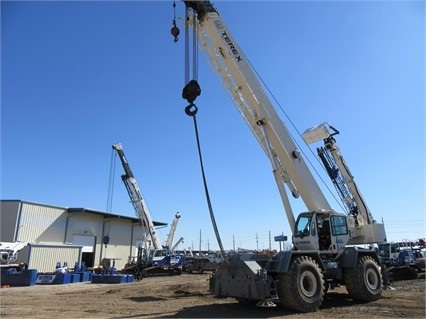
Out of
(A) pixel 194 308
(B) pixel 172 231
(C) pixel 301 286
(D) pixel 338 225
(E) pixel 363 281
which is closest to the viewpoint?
(C) pixel 301 286

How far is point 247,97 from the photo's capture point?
15125 millimetres

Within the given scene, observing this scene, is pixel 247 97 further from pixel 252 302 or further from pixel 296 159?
pixel 252 302

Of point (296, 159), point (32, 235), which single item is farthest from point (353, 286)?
point (32, 235)

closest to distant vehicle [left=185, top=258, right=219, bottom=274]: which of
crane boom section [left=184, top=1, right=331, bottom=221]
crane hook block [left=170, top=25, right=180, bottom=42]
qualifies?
crane boom section [left=184, top=1, right=331, bottom=221]

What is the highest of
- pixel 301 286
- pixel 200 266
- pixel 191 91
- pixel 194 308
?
pixel 191 91

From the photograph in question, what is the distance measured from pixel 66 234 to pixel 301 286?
3212cm

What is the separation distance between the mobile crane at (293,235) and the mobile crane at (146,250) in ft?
75.2

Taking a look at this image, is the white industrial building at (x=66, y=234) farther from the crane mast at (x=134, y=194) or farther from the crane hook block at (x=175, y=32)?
the crane hook block at (x=175, y=32)

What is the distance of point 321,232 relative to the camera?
13.5m

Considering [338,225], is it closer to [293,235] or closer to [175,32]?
[293,235]

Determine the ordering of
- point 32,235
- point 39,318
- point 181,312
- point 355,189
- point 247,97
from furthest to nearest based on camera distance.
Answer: point 32,235, point 355,189, point 247,97, point 181,312, point 39,318

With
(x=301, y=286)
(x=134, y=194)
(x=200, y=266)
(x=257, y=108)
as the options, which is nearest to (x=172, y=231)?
(x=200, y=266)

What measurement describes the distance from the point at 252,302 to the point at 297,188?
4.48 m

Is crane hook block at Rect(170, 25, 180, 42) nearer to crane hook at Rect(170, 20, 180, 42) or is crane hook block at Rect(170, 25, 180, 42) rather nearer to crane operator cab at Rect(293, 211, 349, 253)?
crane hook at Rect(170, 20, 180, 42)
